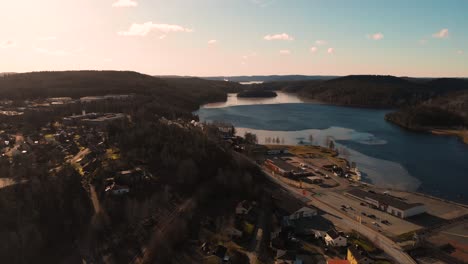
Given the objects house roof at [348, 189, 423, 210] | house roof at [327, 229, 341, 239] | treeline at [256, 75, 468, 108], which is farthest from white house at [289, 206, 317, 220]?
treeline at [256, 75, 468, 108]

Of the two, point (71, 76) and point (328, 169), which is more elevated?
point (71, 76)

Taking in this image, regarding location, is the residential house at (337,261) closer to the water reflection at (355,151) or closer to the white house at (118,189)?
the white house at (118,189)

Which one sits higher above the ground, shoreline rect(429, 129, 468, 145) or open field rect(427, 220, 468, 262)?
shoreline rect(429, 129, 468, 145)

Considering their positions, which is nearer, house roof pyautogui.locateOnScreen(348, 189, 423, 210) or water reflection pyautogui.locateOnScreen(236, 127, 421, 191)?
house roof pyautogui.locateOnScreen(348, 189, 423, 210)

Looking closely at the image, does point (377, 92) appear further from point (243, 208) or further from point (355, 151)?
point (243, 208)

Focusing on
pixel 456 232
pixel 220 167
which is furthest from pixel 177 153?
pixel 456 232

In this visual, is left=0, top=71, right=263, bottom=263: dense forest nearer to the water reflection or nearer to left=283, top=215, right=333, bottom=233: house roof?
left=283, top=215, right=333, bottom=233: house roof

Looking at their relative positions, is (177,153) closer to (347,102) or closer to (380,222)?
(380,222)
